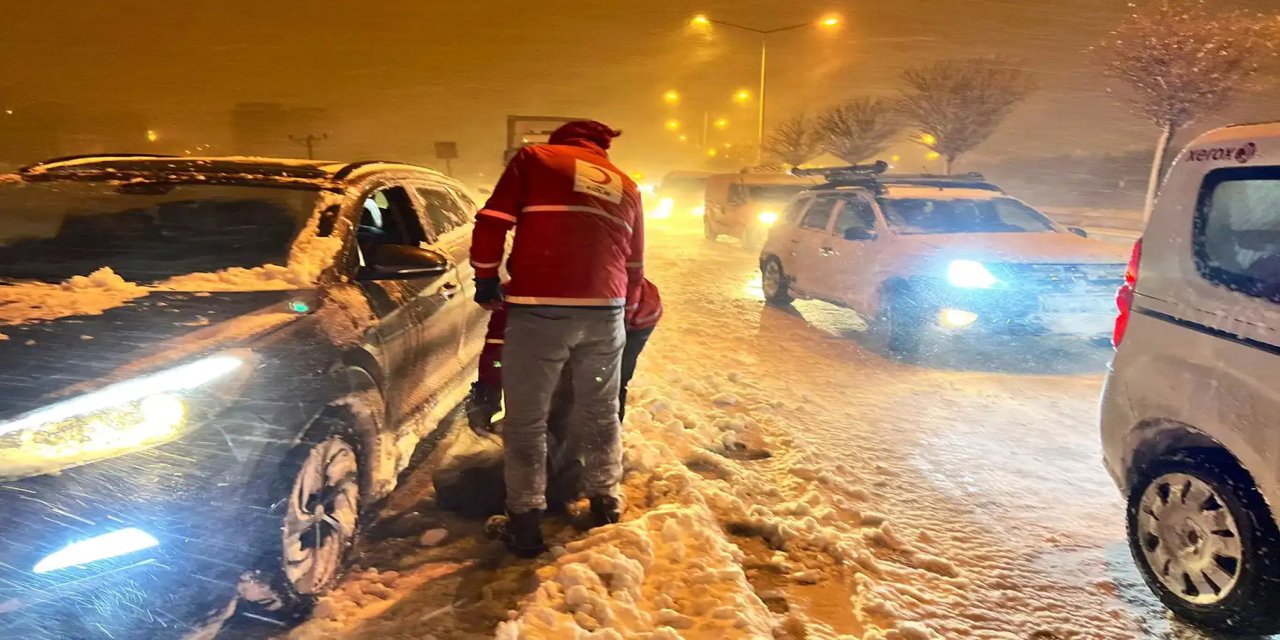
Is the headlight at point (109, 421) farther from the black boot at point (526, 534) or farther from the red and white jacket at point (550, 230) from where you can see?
the black boot at point (526, 534)

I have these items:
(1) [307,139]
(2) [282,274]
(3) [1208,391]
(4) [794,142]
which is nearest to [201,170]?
(2) [282,274]

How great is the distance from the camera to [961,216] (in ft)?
25.8

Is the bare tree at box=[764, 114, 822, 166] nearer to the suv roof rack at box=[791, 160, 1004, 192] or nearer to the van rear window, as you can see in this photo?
the suv roof rack at box=[791, 160, 1004, 192]

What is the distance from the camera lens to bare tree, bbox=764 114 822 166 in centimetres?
4466

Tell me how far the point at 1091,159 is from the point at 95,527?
67249mm

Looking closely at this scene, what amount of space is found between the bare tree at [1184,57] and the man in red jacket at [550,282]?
20.7 metres

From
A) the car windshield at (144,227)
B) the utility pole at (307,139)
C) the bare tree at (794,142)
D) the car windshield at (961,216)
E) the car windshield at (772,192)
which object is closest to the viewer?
the car windshield at (144,227)

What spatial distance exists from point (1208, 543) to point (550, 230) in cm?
268

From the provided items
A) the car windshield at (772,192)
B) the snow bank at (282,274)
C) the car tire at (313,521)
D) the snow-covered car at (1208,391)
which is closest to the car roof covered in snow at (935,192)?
the snow-covered car at (1208,391)

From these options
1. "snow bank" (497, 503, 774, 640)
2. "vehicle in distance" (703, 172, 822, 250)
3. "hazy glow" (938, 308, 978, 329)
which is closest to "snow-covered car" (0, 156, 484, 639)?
"snow bank" (497, 503, 774, 640)

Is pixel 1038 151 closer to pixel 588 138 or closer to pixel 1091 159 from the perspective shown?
pixel 1091 159

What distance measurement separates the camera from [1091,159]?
191 feet

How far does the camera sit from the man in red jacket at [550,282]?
9.91 feet

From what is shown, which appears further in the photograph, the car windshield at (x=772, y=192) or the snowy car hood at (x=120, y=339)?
the car windshield at (x=772, y=192)
